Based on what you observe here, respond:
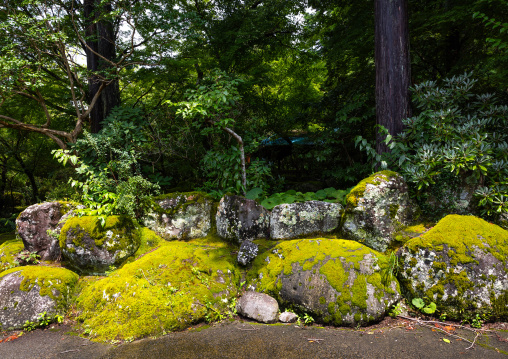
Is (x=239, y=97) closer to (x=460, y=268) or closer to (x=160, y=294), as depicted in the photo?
(x=160, y=294)

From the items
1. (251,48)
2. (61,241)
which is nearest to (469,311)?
(61,241)

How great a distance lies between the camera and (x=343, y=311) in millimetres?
2852

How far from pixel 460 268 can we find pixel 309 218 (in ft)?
5.94

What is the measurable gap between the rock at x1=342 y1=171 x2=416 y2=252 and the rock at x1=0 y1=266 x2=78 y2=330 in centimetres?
380

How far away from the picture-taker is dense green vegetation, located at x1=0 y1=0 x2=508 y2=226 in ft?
13.3

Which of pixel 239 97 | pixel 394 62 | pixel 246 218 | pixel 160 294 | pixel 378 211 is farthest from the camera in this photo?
pixel 239 97

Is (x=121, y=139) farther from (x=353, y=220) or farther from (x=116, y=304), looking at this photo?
(x=353, y=220)

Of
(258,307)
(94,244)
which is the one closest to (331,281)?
(258,307)

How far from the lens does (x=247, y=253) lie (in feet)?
12.3

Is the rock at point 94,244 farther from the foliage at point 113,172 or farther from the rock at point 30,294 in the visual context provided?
the rock at point 30,294

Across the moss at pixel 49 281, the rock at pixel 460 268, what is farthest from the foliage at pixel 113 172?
the rock at pixel 460 268

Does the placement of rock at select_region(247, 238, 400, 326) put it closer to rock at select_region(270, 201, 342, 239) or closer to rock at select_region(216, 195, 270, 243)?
rock at select_region(270, 201, 342, 239)

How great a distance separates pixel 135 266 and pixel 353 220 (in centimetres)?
301

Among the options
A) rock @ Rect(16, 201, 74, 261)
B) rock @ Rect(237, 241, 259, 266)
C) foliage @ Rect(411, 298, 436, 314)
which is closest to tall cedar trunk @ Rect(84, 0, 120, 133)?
rock @ Rect(16, 201, 74, 261)
